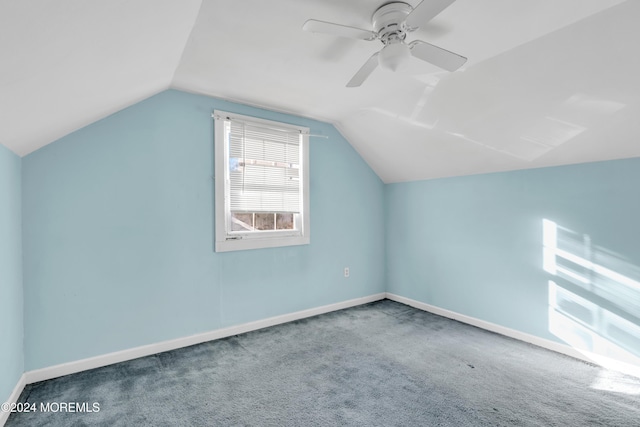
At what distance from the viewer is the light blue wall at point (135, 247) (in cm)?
224

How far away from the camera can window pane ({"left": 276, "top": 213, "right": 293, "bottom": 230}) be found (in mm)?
3479

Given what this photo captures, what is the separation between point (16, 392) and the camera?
1.98 metres

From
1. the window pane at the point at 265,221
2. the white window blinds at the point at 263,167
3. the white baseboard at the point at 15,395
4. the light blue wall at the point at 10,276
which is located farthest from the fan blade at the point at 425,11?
the white baseboard at the point at 15,395

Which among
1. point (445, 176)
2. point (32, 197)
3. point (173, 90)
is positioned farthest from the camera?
point (445, 176)

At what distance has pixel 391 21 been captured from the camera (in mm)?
1682

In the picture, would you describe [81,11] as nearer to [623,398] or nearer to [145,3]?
[145,3]

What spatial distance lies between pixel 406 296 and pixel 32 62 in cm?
402

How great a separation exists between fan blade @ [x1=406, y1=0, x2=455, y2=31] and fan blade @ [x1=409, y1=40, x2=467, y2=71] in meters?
0.12

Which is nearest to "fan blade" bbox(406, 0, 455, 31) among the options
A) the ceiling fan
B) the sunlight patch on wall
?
the ceiling fan

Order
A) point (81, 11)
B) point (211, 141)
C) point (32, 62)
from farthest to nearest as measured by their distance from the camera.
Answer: point (211, 141) → point (32, 62) → point (81, 11)

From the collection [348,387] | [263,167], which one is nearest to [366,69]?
[263,167]

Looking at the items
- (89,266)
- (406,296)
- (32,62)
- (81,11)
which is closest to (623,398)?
(406,296)

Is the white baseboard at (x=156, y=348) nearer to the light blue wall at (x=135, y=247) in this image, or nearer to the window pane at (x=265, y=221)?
the light blue wall at (x=135, y=247)

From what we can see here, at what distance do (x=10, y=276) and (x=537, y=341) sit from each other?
413 centimetres
